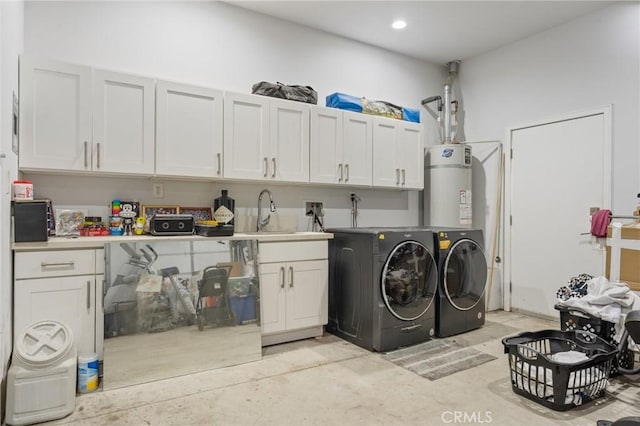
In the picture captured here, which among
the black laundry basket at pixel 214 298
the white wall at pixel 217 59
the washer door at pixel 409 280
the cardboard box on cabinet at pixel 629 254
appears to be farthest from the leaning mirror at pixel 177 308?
the cardboard box on cabinet at pixel 629 254

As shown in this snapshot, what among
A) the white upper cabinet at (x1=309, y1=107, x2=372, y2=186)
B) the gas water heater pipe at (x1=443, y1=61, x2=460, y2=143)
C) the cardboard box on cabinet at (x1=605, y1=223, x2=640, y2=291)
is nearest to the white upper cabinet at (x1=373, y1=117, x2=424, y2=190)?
the white upper cabinet at (x1=309, y1=107, x2=372, y2=186)

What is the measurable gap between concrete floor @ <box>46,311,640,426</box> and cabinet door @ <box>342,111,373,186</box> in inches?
70.0

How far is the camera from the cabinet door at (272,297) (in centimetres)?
304

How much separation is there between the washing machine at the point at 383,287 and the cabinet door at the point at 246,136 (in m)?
0.92

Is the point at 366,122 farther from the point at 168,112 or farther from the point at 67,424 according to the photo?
the point at 67,424

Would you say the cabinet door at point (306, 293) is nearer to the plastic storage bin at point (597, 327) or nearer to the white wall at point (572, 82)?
the plastic storage bin at point (597, 327)

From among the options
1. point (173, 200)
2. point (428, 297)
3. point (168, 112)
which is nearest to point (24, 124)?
point (168, 112)

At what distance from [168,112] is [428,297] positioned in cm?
257

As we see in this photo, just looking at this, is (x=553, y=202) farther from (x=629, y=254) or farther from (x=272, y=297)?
(x=272, y=297)

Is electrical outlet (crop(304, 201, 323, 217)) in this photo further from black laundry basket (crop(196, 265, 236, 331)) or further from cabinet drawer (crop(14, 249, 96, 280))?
cabinet drawer (crop(14, 249, 96, 280))

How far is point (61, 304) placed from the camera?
2334 millimetres

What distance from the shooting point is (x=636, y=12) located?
3.44 m

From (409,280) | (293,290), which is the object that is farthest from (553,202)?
(293,290)

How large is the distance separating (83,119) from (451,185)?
11.9 ft
